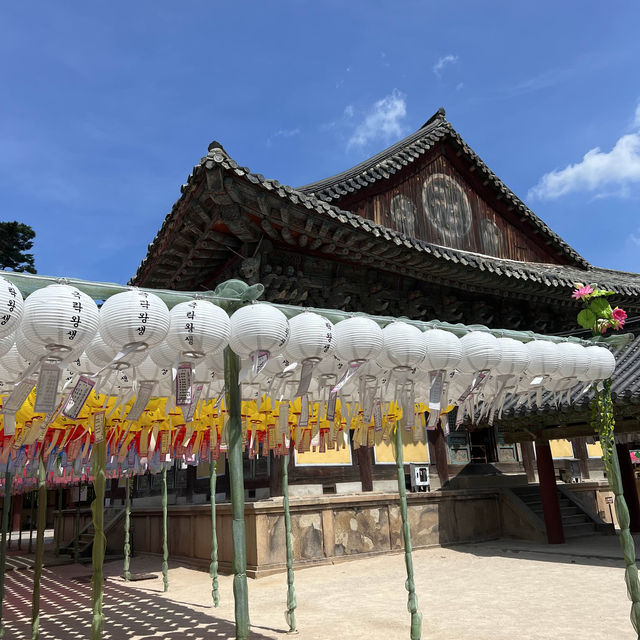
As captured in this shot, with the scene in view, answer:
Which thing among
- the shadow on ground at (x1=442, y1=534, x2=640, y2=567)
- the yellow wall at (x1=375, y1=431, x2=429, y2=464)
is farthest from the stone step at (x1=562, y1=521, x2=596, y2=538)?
the yellow wall at (x1=375, y1=431, x2=429, y2=464)

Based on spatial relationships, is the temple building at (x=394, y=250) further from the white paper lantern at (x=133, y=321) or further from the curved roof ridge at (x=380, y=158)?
the white paper lantern at (x=133, y=321)

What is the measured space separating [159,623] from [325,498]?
4313 millimetres

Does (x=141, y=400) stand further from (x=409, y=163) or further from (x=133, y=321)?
(x=409, y=163)

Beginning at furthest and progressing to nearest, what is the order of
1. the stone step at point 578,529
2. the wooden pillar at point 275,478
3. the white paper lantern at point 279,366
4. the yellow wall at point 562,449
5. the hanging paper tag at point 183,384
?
1. the yellow wall at point 562,449
2. the stone step at point 578,529
3. the wooden pillar at point 275,478
4. the white paper lantern at point 279,366
5. the hanging paper tag at point 183,384

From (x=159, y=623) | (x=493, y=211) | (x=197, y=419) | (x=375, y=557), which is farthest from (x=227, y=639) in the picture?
(x=493, y=211)

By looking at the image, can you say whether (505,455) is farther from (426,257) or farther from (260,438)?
(260,438)

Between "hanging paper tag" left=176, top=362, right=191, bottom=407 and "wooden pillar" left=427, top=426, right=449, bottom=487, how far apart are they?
10747 mm

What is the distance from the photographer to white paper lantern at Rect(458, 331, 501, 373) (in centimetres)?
483

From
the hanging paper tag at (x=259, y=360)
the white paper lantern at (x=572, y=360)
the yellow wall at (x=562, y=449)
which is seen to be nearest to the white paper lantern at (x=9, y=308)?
the hanging paper tag at (x=259, y=360)

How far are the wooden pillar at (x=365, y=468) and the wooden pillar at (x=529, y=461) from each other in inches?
240

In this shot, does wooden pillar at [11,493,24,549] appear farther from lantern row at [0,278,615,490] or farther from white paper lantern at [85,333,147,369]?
→ white paper lantern at [85,333,147,369]

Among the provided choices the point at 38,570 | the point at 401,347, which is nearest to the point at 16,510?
the point at 38,570

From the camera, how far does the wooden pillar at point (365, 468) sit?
470 inches

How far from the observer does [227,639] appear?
572 centimetres
